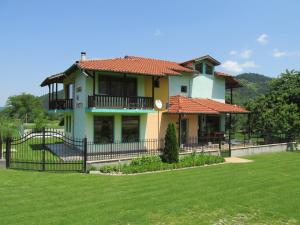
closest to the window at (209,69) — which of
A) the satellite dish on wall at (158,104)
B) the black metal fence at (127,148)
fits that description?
the satellite dish on wall at (158,104)

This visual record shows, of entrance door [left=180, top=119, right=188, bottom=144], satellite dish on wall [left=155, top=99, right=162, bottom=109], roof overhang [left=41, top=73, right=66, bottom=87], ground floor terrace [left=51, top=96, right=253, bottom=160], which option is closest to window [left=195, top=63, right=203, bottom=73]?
ground floor terrace [left=51, top=96, right=253, bottom=160]

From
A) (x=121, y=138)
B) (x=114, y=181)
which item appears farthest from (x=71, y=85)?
(x=114, y=181)

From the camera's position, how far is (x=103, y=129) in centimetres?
2025

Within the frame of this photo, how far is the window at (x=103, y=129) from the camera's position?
787 inches

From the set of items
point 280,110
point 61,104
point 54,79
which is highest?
point 54,79

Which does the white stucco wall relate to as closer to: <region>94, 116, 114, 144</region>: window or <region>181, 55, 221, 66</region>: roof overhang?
<region>181, 55, 221, 66</region>: roof overhang

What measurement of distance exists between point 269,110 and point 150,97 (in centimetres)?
1104

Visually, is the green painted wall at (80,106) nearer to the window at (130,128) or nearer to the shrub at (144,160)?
the window at (130,128)

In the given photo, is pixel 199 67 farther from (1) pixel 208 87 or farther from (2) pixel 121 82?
(2) pixel 121 82

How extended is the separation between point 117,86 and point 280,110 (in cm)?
1385

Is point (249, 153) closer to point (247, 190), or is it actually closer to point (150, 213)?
point (247, 190)

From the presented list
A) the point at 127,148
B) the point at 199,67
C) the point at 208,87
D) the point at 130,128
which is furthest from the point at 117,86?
the point at 208,87

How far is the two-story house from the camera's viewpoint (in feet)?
64.4

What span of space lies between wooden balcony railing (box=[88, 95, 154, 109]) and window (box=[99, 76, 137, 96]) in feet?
3.44
